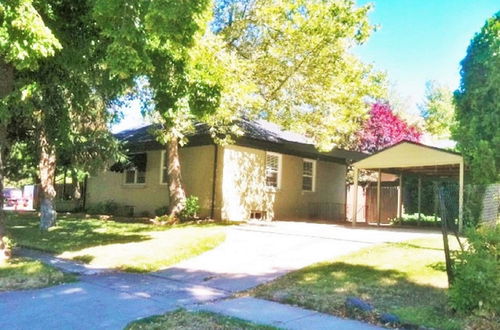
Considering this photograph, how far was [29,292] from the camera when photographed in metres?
7.52

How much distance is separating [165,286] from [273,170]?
1381 centimetres

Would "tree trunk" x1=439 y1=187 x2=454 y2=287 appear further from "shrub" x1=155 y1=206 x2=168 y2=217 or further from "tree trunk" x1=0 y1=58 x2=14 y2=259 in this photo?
"shrub" x1=155 y1=206 x2=168 y2=217

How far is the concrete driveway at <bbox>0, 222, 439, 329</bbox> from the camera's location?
6.19 metres

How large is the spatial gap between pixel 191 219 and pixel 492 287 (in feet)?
45.7

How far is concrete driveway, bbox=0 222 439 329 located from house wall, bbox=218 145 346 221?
21.2 ft

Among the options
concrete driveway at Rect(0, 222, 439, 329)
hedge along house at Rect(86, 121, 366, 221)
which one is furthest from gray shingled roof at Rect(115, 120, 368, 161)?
concrete driveway at Rect(0, 222, 439, 329)

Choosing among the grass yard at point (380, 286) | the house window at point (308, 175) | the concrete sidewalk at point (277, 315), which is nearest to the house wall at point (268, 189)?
the house window at point (308, 175)

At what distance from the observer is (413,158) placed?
1669 cm

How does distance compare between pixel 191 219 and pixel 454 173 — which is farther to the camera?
pixel 454 173

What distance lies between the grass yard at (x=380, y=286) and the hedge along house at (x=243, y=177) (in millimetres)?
9817

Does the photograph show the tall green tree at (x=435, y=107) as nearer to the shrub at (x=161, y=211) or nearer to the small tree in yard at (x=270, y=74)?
the small tree in yard at (x=270, y=74)

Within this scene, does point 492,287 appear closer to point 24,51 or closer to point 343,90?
point 24,51

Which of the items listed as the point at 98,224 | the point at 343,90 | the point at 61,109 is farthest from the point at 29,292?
the point at 343,90

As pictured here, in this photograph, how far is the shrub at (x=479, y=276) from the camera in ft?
19.0
